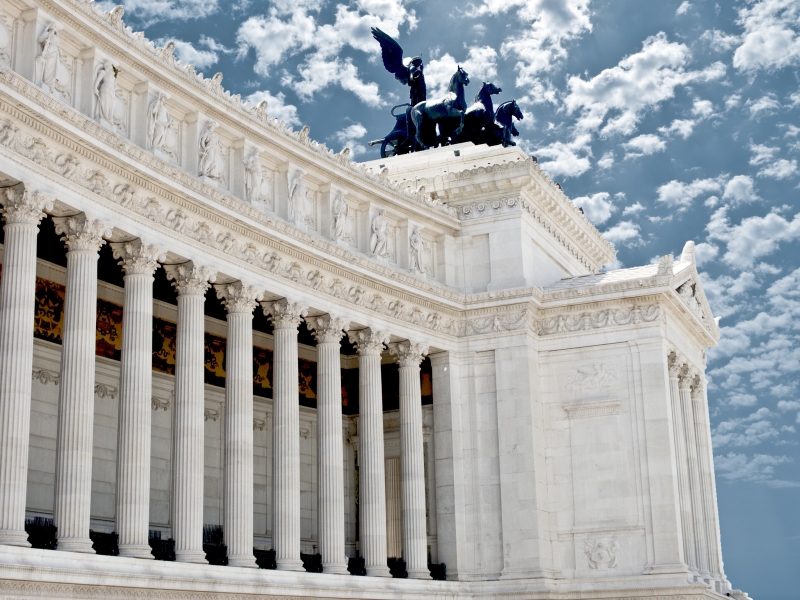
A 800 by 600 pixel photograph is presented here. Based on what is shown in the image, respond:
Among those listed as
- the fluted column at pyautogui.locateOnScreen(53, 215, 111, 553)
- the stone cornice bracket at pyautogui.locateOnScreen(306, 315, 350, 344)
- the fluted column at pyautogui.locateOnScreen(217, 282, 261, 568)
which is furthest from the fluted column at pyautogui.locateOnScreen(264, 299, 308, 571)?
the fluted column at pyautogui.locateOnScreen(53, 215, 111, 553)

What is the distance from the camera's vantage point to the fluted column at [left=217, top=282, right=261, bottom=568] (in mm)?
33281

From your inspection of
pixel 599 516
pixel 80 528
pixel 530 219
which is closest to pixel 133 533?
pixel 80 528

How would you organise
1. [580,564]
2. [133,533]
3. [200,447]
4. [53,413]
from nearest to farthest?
[133,533] → [200,447] → [53,413] → [580,564]

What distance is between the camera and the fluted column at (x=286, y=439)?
35031 mm

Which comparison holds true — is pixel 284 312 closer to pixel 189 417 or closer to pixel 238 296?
pixel 238 296

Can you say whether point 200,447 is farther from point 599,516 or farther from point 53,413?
point 599,516

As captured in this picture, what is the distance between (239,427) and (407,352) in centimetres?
932

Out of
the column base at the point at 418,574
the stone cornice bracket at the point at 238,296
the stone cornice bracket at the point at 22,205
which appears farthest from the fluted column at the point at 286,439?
the stone cornice bracket at the point at 22,205

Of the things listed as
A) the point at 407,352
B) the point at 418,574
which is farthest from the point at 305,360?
the point at 418,574

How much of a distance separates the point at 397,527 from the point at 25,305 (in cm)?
2093

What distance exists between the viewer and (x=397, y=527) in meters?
44.5

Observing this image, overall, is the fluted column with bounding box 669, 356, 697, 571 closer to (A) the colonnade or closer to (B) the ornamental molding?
(A) the colonnade

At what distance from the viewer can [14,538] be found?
25.7m

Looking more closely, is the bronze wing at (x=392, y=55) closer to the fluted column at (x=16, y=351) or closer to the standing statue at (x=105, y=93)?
the standing statue at (x=105, y=93)
